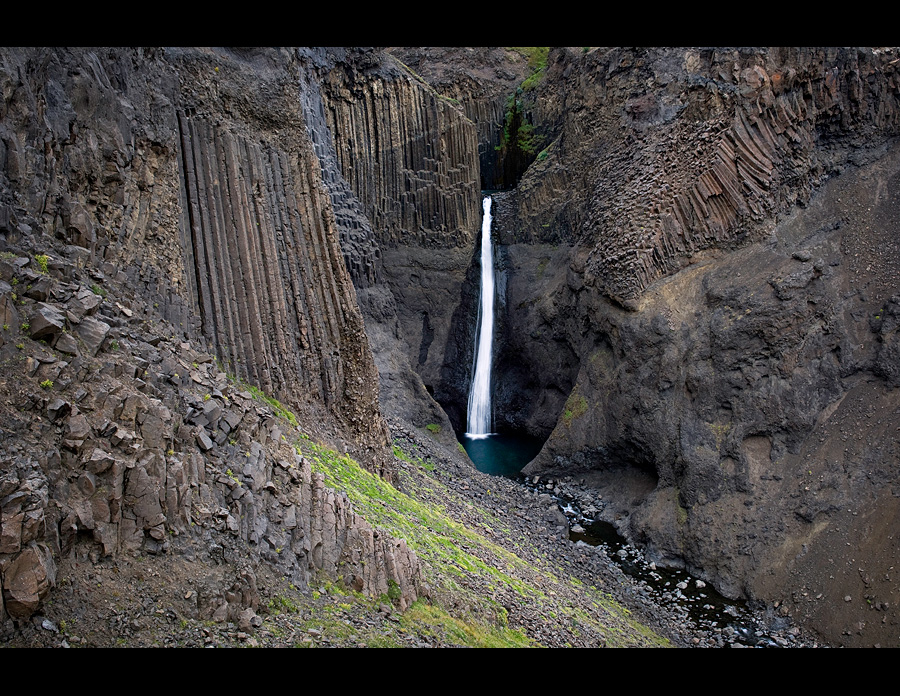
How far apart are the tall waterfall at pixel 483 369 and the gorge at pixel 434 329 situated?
0.23m

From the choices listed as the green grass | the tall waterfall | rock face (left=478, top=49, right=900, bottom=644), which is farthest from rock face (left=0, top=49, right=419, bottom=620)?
the tall waterfall

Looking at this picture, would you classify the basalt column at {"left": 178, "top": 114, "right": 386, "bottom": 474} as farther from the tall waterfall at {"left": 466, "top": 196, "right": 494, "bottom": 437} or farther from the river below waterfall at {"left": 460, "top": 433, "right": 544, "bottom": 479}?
the tall waterfall at {"left": 466, "top": 196, "right": 494, "bottom": 437}

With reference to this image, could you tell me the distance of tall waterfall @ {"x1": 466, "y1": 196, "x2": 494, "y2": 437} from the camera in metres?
29.2

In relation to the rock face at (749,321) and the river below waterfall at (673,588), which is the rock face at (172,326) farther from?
the rock face at (749,321)

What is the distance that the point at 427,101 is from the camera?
28.9m

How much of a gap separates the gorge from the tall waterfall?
234 mm

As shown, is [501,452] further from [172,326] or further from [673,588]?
[172,326]

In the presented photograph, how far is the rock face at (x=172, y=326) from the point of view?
6.33 m

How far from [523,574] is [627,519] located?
7.11 metres

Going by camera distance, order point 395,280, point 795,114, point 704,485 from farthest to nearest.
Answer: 1. point 395,280
2. point 795,114
3. point 704,485

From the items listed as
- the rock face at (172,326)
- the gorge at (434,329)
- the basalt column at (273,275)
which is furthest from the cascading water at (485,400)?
the basalt column at (273,275)

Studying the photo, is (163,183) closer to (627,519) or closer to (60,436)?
(60,436)

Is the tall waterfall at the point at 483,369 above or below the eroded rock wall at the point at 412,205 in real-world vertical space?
below

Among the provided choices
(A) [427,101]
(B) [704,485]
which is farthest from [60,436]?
(A) [427,101]
